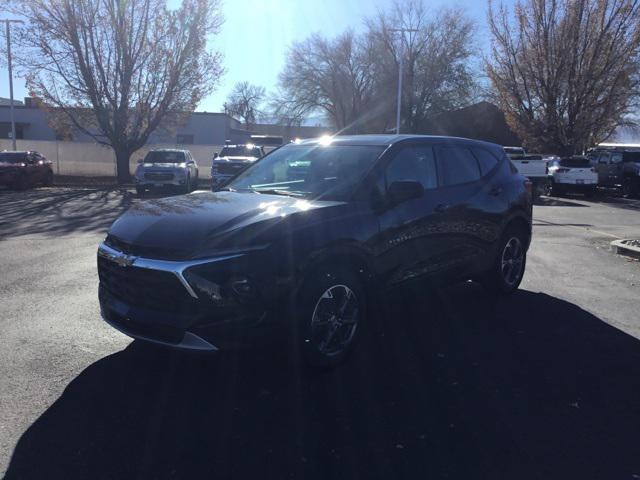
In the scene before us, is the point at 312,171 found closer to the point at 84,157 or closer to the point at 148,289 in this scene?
the point at 148,289

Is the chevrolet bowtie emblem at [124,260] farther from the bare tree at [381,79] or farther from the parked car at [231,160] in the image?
the bare tree at [381,79]

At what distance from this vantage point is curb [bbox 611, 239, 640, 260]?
9.59 metres

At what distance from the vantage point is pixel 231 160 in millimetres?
21234

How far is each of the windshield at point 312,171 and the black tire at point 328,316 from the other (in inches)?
29.7

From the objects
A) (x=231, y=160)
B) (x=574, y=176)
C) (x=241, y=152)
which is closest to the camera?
(x=231, y=160)

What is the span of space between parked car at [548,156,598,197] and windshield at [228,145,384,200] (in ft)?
71.1

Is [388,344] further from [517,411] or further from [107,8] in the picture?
[107,8]

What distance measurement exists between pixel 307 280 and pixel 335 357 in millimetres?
729

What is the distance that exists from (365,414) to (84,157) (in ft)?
112

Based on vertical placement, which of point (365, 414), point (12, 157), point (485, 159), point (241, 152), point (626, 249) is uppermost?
point (241, 152)

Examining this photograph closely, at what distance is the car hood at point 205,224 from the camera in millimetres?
3785

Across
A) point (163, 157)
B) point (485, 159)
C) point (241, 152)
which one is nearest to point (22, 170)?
point (163, 157)

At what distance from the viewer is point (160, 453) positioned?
3225 millimetres

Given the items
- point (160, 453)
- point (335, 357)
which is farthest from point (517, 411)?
point (160, 453)
